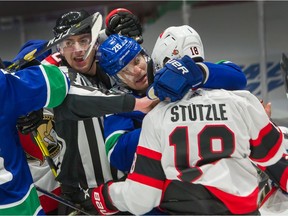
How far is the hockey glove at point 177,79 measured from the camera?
0.92 metres

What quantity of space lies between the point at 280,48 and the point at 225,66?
4.27 feet

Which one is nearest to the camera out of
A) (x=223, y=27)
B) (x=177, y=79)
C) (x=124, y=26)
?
(x=177, y=79)

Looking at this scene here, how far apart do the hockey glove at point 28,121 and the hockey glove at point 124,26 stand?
37 centimetres

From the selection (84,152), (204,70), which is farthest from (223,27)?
(204,70)

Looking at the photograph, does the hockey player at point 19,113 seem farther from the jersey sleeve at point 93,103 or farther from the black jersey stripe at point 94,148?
the black jersey stripe at point 94,148

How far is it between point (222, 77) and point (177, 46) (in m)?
0.12

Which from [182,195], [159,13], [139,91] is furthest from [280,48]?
[182,195]

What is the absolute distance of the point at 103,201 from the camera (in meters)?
1.10

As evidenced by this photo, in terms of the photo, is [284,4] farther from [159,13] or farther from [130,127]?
[130,127]

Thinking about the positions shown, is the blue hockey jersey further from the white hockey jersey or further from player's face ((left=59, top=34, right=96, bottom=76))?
player's face ((left=59, top=34, right=96, bottom=76))

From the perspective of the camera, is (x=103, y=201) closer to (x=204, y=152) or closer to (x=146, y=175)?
(x=146, y=175)

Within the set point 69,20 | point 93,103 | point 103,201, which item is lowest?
point 103,201

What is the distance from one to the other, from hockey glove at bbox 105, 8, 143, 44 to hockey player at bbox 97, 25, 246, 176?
167 millimetres

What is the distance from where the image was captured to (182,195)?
3.27 feet
